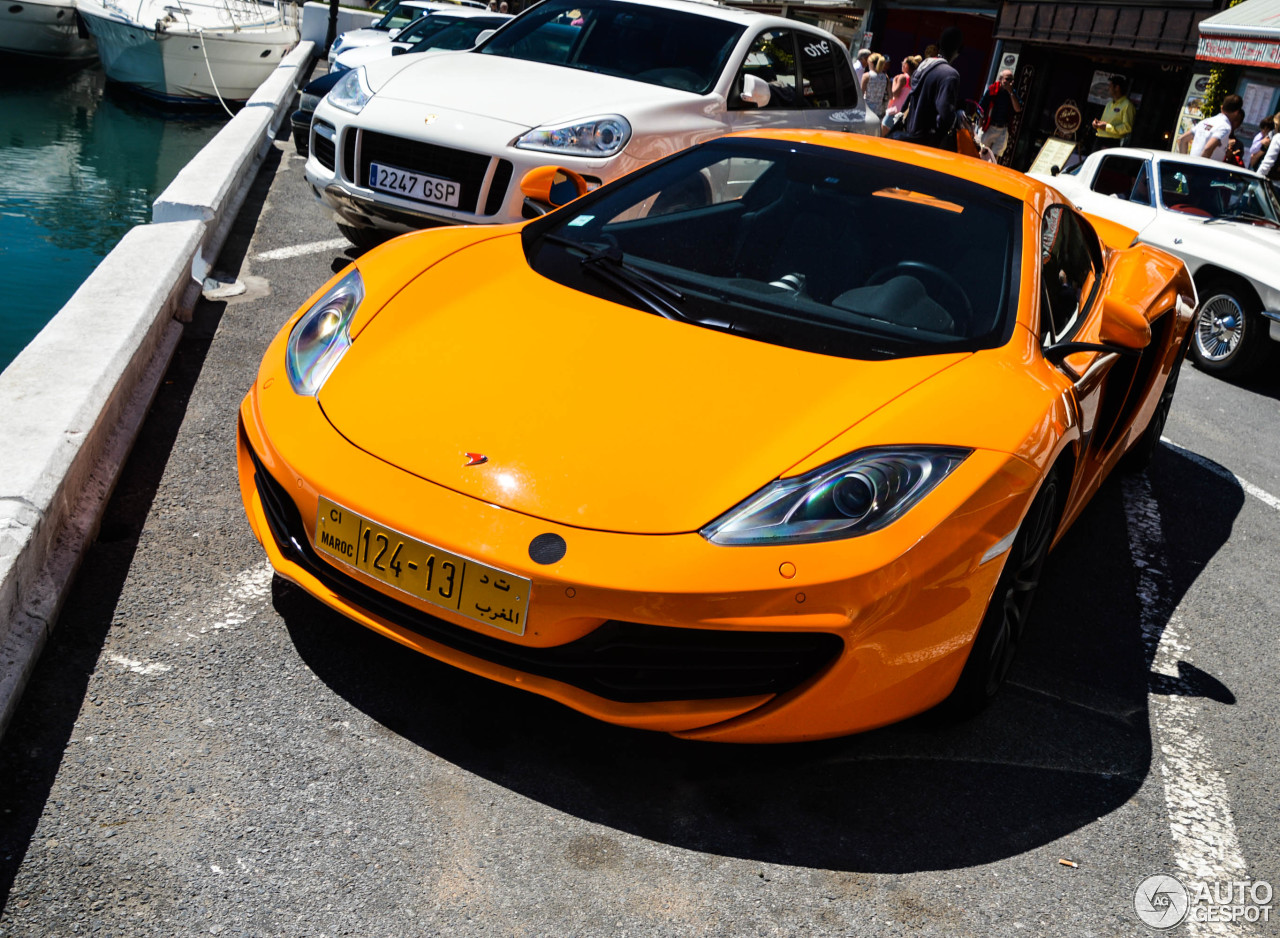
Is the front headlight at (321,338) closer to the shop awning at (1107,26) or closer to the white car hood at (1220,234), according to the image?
the white car hood at (1220,234)

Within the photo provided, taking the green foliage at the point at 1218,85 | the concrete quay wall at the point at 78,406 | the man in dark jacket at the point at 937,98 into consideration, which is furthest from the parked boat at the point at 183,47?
the green foliage at the point at 1218,85

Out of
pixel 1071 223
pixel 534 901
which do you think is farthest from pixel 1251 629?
pixel 534 901

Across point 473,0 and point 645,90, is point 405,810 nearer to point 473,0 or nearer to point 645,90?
point 645,90

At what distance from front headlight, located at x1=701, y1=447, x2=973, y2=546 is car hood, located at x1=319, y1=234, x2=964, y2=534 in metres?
0.05

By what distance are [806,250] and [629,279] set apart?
0.56 metres

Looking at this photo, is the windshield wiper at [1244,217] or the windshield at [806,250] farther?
the windshield wiper at [1244,217]

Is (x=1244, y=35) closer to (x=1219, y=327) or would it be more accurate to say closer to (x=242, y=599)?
(x=1219, y=327)

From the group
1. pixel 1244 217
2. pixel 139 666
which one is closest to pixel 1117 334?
pixel 139 666

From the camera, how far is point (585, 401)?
8.71 ft

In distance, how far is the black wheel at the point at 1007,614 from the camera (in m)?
2.78

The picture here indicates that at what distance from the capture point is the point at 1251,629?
12.9 ft

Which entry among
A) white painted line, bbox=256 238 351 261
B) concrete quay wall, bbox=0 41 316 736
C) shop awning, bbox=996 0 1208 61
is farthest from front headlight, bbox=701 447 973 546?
shop awning, bbox=996 0 1208 61

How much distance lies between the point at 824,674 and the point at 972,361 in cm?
97

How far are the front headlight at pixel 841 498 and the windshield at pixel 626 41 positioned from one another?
4.38 metres
